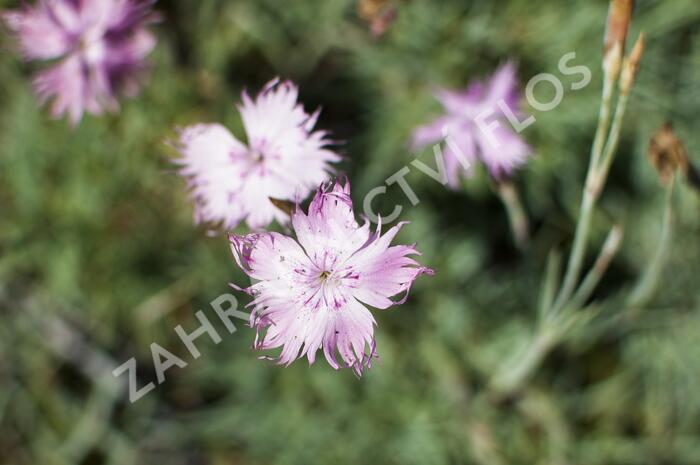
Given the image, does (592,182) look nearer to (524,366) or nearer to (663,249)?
(663,249)

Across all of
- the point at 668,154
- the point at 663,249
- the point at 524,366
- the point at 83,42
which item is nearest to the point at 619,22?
the point at 668,154

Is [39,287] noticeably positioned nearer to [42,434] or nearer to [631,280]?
[42,434]

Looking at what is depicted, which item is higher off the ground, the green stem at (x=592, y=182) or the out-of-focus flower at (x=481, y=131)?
the out-of-focus flower at (x=481, y=131)

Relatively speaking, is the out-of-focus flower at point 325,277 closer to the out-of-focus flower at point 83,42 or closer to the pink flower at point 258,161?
the pink flower at point 258,161

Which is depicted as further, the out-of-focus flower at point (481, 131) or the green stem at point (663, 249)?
the out-of-focus flower at point (481, 131)

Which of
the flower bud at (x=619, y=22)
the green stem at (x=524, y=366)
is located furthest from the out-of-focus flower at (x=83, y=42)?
the green stem at (x=524, y=366)

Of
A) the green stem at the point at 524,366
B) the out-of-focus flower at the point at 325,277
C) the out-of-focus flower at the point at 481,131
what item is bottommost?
the green stem at the point at 524,366

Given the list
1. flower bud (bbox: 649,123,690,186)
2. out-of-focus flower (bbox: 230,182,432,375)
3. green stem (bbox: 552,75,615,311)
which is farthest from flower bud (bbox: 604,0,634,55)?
out-of-focus flower (bbox: 230,182,432,375)

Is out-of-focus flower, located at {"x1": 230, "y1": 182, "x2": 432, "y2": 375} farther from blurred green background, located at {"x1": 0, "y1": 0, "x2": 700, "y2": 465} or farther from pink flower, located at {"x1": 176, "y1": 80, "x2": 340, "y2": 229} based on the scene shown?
blurred green background, located at {"x1": 0, "y1": 0, "x2": 700, "y2": 465}
